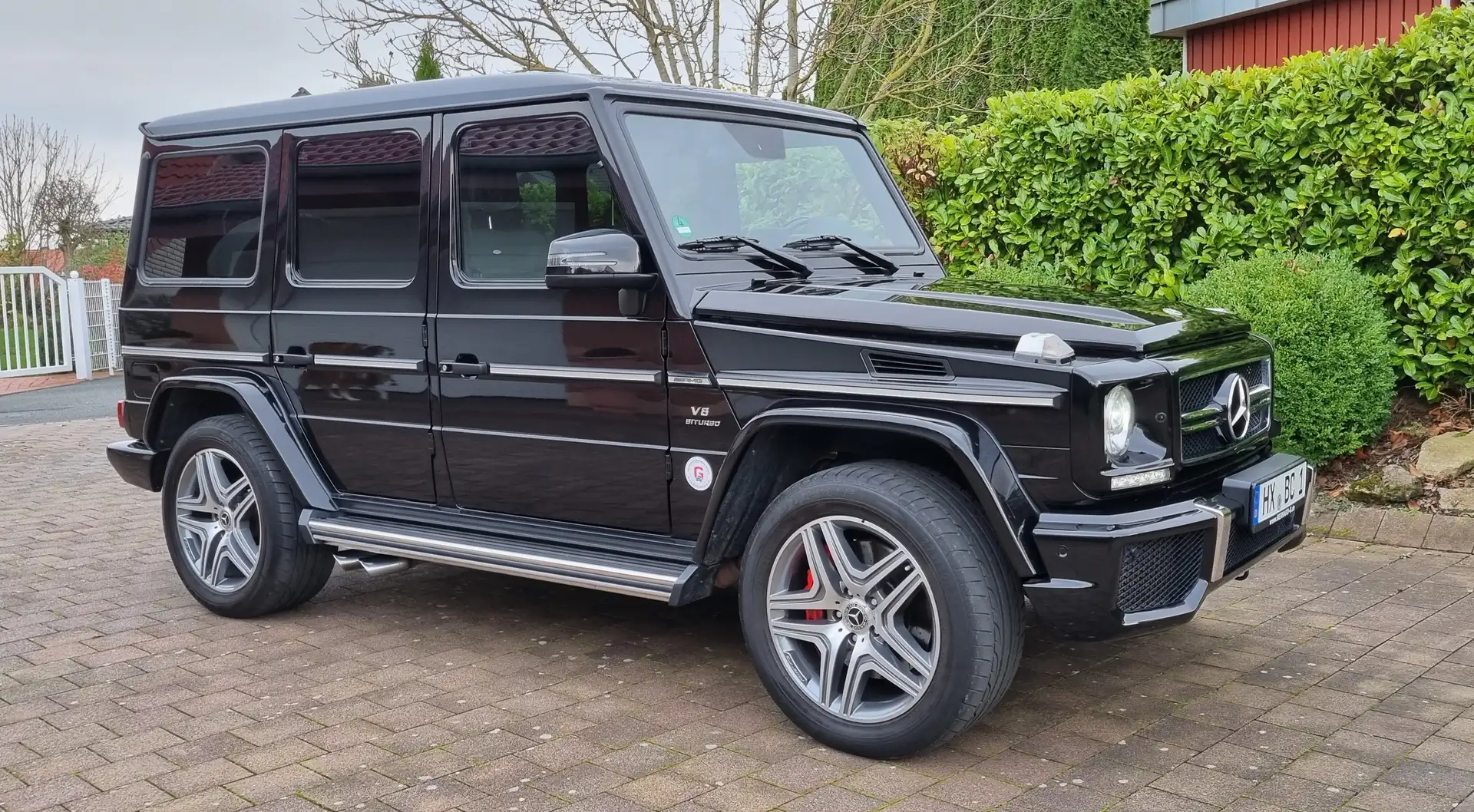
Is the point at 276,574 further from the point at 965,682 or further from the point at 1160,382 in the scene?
the point at 1160,382

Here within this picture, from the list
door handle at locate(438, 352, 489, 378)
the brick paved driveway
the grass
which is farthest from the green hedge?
the grass

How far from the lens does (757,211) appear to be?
4648 millimetres

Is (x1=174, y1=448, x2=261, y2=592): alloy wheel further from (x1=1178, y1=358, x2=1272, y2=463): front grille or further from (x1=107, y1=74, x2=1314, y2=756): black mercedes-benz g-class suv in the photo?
(x1=1178, y1=358, x2=1272, y2=463): front grille

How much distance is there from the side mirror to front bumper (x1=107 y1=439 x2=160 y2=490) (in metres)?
2.59

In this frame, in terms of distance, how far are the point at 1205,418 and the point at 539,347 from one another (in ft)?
7.17

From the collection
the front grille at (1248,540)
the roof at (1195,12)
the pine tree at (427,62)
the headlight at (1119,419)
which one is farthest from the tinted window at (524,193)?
the roof at (1195,12)

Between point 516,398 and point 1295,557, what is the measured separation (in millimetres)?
3785

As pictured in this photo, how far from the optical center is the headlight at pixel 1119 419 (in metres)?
3.45

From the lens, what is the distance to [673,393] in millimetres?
4195

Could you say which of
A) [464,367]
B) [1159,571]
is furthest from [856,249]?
[1159,571]

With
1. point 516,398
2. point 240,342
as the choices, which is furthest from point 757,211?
point 240,342

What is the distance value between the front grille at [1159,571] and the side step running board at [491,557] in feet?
4.55

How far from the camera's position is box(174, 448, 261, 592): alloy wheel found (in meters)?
5.43

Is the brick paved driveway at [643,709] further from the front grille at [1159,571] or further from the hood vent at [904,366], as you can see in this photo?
the hood vent at [904,366]
